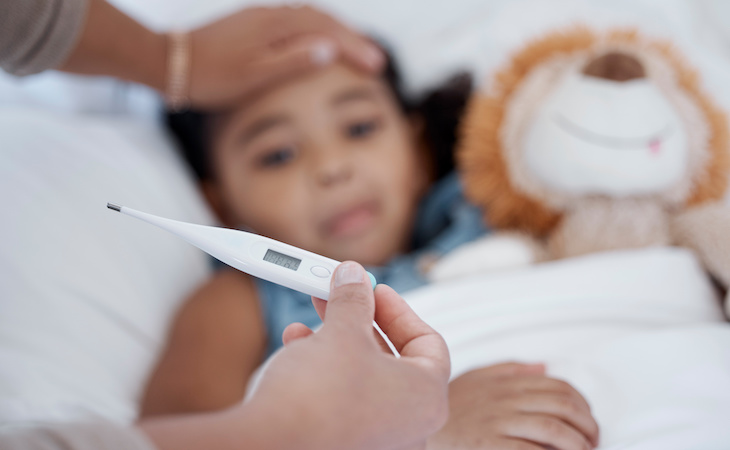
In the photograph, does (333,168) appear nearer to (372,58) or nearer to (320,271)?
(372,58)

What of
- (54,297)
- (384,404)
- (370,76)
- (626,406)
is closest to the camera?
(384,404)

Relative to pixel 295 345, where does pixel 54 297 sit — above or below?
below

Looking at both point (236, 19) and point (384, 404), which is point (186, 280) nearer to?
point (236, 19)

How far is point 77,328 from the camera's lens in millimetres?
600

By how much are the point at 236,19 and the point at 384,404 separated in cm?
65

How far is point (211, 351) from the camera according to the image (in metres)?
0.65

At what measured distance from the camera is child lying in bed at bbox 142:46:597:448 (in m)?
0.65

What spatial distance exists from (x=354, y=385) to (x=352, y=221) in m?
0.51

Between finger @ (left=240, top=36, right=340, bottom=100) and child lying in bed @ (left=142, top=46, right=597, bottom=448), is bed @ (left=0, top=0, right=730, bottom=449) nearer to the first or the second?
child lying in bed @ (left=142, top=46, right=597, bottom=448)

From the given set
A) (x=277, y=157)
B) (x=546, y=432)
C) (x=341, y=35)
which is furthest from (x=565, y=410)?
(x=341, y=35)

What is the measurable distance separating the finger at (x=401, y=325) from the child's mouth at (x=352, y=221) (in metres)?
0.41

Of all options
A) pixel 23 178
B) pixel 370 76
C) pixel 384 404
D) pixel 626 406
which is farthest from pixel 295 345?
pixel 370 76

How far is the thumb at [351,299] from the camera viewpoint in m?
0.29

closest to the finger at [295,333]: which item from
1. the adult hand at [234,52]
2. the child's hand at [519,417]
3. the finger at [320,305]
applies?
the finger at [320,305]
